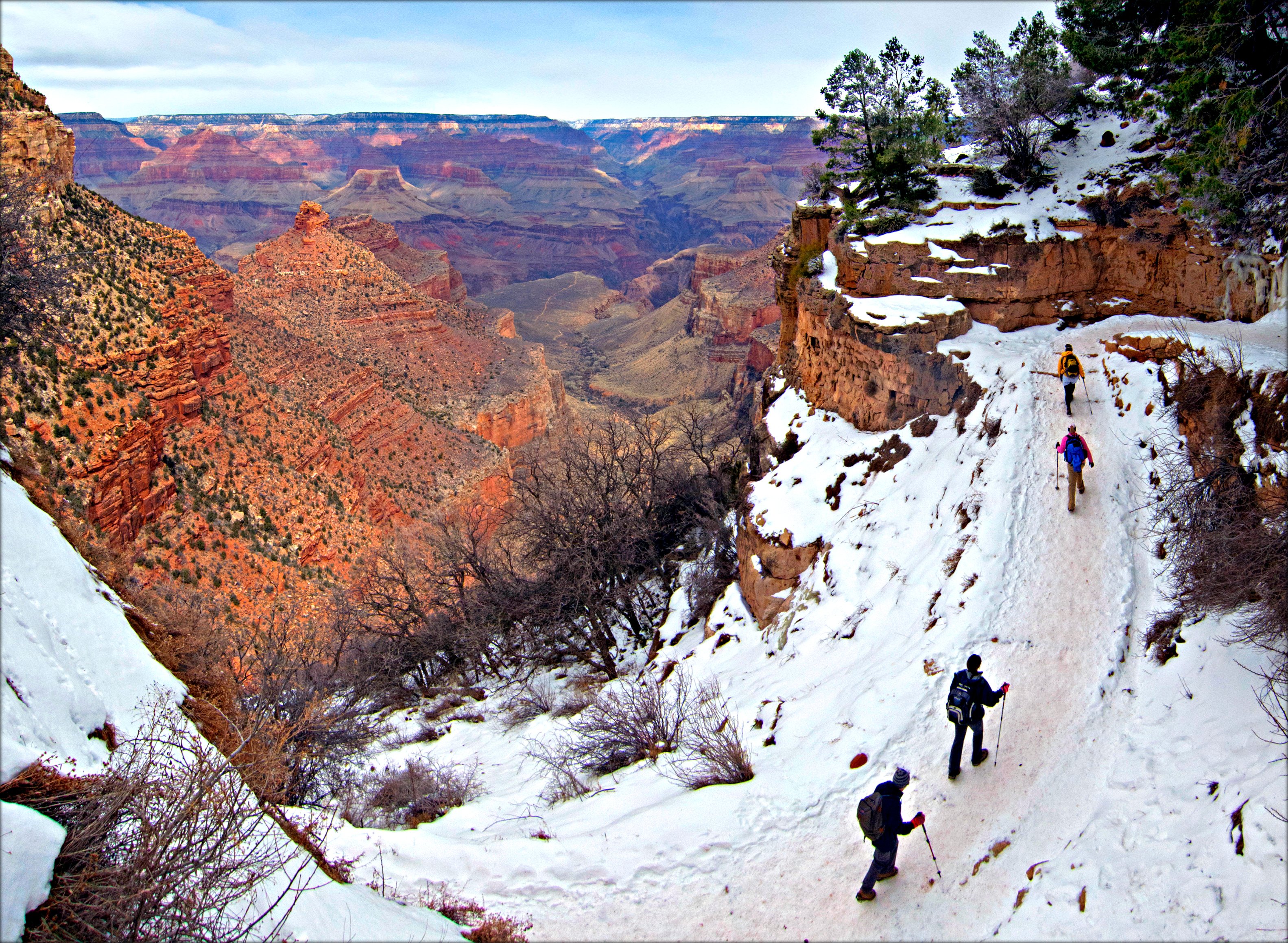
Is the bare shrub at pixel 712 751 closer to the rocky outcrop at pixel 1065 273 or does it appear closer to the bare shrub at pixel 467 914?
the bare shrub at pixel 467 914

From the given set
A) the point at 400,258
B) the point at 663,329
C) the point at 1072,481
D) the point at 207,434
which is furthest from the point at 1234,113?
the point at 663,329

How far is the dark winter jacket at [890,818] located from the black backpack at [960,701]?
1427 mm

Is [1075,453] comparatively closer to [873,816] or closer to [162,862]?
[873,816]

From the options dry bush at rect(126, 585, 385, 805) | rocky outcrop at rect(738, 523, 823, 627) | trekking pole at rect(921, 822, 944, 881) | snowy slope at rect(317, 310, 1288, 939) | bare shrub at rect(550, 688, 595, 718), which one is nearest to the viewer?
snowy slope at rect(317, 310, 1288, 939)

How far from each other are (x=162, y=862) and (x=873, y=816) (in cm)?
604

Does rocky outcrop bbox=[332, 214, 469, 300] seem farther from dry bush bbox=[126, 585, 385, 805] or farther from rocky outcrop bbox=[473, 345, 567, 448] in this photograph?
Answer: dry bush bbox=[126, 585, 385, 805]

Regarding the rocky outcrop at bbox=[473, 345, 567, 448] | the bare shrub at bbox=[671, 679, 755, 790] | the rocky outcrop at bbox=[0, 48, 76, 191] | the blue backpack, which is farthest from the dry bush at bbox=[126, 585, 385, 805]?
the rocky outcrop at bbox=[473, 345, 567, 448]

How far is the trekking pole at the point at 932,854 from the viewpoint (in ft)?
23.4

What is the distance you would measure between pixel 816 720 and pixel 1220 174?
419 inches

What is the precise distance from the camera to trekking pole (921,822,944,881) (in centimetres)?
712

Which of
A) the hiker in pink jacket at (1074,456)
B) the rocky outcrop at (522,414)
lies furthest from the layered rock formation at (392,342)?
the hiker in pink jacket at (1074,456)

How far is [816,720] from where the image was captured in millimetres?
10359

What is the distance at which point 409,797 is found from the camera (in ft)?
38.3

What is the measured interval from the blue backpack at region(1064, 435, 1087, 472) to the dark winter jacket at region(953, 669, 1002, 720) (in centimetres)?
513
